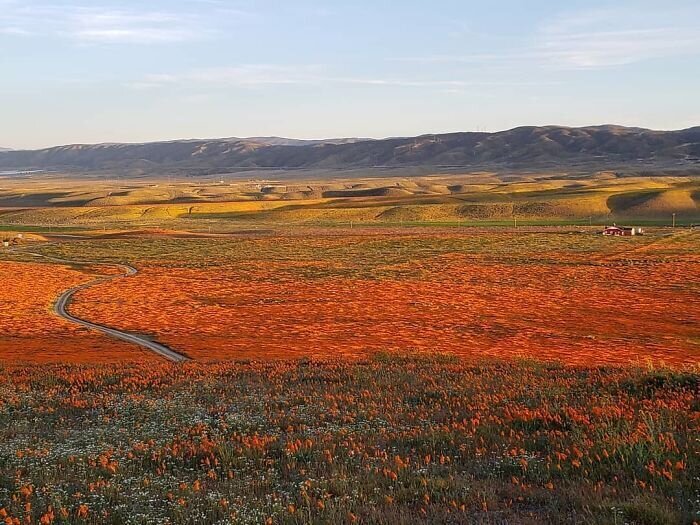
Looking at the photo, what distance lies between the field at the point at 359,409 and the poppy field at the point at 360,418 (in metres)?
0.05

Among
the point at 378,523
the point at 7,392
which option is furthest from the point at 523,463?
the point at 7,392

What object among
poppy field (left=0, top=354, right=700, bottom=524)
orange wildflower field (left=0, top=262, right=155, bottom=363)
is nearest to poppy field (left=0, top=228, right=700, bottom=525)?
poppy field (left=0, top=354, right=700, bottom=524)

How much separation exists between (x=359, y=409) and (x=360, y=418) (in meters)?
0.56

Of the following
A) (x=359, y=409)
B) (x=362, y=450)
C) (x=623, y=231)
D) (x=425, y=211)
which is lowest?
(x=623, y=231)

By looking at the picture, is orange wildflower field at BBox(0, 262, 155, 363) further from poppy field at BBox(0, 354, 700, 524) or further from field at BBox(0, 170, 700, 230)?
field at BBox(0, 170, 700, 230)

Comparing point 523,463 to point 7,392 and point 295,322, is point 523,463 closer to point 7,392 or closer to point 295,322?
point 7,392

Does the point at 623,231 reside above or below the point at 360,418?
below

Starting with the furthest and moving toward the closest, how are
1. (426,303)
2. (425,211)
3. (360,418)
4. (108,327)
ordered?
1. (425,211)
2. (426,303)
3. (108,327)
4. (360,418)

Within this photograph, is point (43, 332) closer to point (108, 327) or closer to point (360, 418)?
point (108, 327)

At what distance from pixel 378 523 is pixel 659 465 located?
3.84 meters

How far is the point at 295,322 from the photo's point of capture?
115 feet

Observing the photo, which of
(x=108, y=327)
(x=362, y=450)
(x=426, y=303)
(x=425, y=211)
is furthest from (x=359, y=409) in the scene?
(x=425, y=211)

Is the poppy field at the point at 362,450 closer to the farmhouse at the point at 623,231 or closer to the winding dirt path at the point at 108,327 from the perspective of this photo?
the winding dirt path at the point at 108,327

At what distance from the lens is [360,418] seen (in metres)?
11.8
